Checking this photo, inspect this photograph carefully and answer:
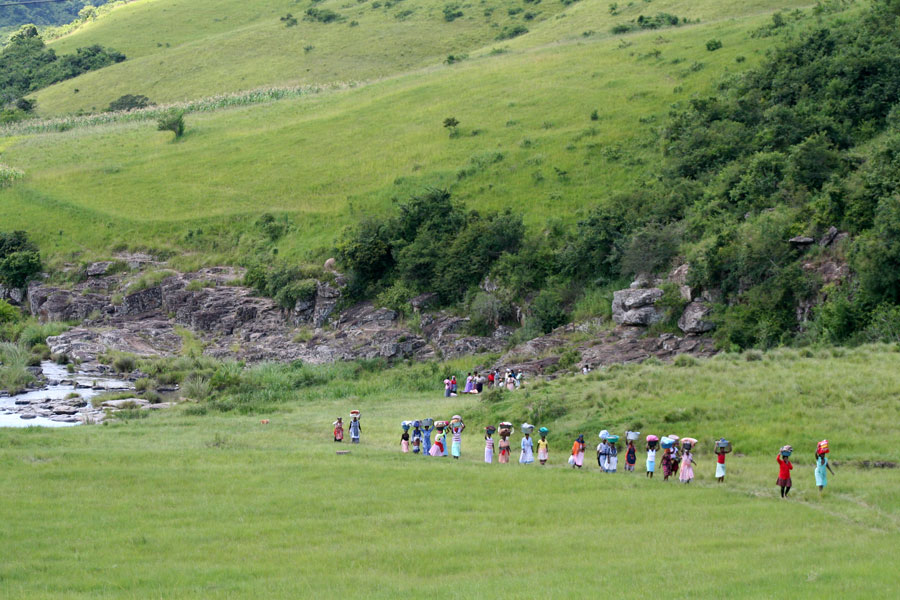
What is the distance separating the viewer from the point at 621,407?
33.1 metres

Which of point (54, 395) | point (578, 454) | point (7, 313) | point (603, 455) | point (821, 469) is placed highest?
point (821, 469)

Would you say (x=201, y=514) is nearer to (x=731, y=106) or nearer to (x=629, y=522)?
(x=629, y=522)

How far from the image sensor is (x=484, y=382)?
47.1 metres

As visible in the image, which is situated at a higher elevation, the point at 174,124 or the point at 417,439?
the point at 174,124

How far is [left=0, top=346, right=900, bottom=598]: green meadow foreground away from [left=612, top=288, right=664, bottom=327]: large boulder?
11.1m

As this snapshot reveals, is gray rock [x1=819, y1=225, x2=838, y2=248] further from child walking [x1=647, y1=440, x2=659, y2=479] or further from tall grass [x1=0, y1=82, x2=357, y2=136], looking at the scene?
tall grass [x1=0, y1=82, x2=357, y2=136]

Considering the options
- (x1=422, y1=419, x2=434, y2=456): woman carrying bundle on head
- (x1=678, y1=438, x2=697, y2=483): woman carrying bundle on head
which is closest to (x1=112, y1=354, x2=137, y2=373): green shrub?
(x1=422, y1=419, x2=434, y2=456): woman carrying bundle on head

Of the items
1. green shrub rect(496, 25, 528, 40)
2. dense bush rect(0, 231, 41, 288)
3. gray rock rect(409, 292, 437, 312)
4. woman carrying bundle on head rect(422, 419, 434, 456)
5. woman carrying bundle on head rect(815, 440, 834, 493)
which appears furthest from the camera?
green shrub rect(496, 25, 528, 40)

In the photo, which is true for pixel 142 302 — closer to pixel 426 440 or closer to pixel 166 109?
pixel 426 440

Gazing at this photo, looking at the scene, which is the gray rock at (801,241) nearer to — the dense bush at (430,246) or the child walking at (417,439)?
the dense bush at (430,246)

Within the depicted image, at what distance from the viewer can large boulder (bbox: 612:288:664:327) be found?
159ft

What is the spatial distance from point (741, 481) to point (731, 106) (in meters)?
45.3

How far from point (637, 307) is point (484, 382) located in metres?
9.37

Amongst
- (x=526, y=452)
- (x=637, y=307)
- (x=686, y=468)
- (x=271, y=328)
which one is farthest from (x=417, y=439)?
(x=271, y=328)
